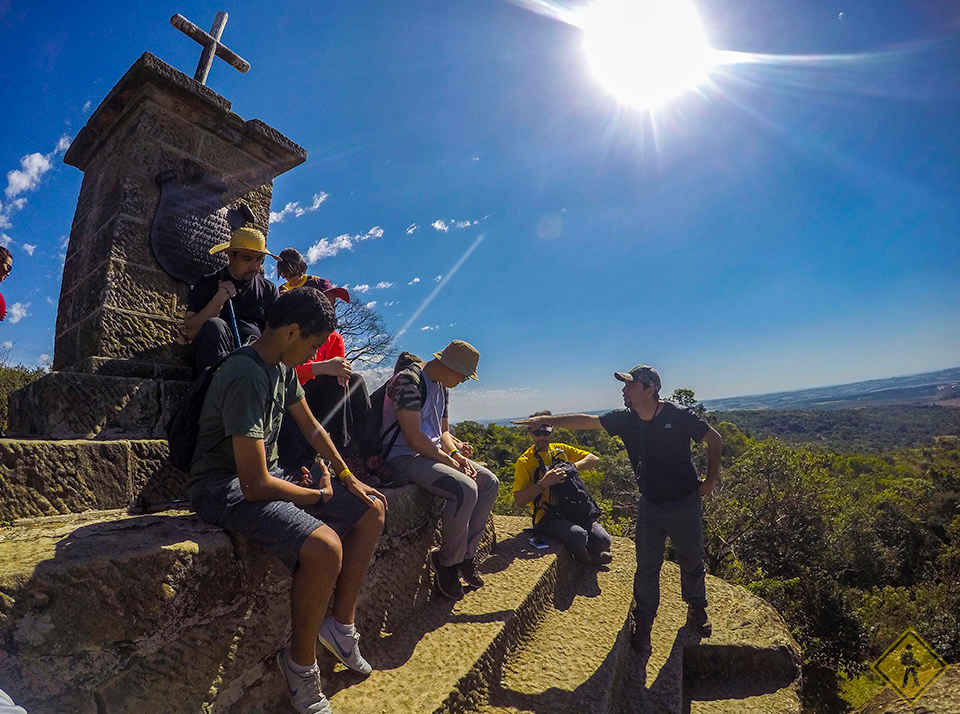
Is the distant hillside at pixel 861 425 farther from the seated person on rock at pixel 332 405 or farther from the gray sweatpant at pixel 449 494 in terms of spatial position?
the seated person on rock at pixel 332 405

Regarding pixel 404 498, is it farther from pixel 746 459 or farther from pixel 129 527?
pixel 746 459

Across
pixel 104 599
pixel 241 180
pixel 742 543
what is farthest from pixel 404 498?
pixel 742 543

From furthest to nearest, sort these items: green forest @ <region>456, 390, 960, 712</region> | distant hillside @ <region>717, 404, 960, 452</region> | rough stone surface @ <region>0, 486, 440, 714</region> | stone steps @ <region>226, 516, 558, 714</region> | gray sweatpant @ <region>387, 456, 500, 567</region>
A: 1. distant hillside @ <region>717, 404, 960, 452</region>
2. green forest @ <region>456, 390, 960, 712</region>
3. gray sweatpant @ <region>387, 456, 500, 567</region>
4. stone steps @ <region>226, 516, 558, 714</region>
5. rough stone surface @ <region>0, 486, 440, 714</region>

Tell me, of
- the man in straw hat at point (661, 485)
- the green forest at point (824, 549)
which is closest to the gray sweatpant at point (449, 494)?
the man in straw hat at point (661, 485)

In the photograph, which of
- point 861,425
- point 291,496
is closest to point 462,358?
point 291,496

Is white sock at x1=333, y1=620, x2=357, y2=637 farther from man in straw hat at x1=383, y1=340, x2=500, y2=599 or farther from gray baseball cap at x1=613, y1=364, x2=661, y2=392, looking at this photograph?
gray baseball cap at x1=613, y1=364, x2=661, y2=392

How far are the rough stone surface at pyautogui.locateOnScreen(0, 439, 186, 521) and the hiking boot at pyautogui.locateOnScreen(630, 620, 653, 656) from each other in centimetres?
283

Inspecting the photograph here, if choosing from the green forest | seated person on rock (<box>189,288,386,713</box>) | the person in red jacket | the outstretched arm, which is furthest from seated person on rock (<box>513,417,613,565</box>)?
the green forest

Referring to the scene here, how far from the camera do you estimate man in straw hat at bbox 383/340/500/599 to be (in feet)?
8.29

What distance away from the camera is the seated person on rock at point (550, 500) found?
12.3ft

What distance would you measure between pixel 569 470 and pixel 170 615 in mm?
3178

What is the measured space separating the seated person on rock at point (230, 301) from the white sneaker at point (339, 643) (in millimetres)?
1465

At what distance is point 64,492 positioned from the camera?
1838 mm

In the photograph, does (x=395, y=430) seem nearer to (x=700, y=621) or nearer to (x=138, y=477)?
(x=138, y=477)
